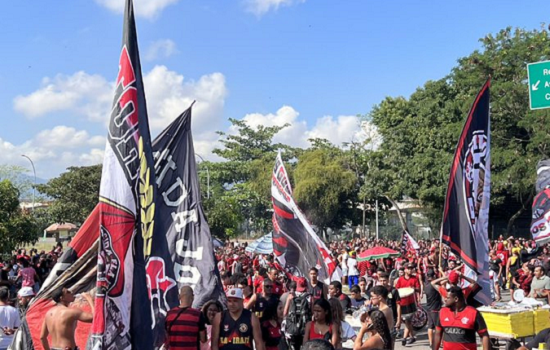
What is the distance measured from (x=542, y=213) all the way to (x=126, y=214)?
1107 cm

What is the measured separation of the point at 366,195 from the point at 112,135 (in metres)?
40.0

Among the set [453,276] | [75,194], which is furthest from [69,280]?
[75,194]

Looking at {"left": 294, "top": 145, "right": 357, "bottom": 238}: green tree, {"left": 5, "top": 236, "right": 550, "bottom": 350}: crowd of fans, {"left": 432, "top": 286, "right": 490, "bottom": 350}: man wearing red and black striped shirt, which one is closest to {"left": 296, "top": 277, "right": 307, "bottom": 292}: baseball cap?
{"left": 5, "top": 236, "right": 550, "bottom": 350}: crowd of fans

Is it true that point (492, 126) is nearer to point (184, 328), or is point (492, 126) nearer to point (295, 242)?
point (295, 242)

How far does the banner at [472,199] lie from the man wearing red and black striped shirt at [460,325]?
155 centimetres

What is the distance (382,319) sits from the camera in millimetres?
6168

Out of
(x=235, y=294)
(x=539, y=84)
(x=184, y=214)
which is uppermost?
(x=539, y=84)

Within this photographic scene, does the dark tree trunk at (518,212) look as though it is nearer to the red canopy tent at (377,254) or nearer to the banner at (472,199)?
the red canopy tent at (377,254)

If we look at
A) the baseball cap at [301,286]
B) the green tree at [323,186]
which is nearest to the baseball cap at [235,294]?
the baseball cap at [301,286]

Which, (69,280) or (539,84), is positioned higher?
(539,84)

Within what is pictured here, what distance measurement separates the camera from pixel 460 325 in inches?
282

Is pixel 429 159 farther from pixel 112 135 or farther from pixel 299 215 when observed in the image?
pixel 112 135

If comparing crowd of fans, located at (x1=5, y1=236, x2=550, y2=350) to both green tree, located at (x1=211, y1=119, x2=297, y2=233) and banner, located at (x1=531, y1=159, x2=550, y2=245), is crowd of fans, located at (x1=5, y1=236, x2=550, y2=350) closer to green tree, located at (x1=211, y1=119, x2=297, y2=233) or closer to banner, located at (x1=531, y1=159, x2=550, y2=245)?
banner, located at (x1=531, y1=159, x2=550, y2=245)

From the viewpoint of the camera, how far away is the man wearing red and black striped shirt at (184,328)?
22.3 ft
